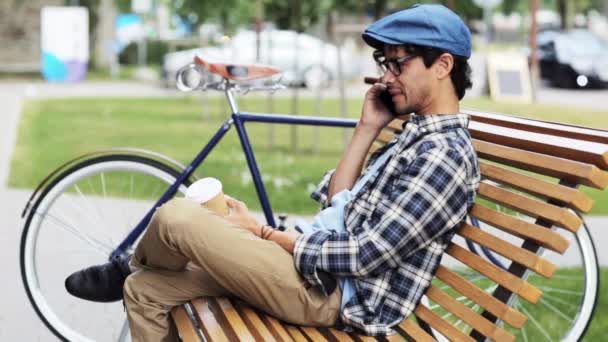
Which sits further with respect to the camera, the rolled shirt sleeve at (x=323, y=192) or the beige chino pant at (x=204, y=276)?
the rolled shirt sleeve at (x=323, y=192)

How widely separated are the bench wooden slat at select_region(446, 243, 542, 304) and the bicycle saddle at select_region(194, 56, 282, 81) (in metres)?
1.34

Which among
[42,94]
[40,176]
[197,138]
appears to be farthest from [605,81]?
[40,176]

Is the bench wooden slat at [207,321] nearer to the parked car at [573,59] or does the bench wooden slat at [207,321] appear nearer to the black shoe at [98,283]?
the black shoe at [98,283]

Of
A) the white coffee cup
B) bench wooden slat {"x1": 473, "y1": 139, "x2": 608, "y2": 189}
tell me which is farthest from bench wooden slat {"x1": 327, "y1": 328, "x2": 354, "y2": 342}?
bench wooden slat {"x1": 473, "y1": 139, "x2": 608, "y2": 189}

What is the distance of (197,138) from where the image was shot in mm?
11797

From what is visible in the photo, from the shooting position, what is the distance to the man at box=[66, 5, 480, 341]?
8.87 ft

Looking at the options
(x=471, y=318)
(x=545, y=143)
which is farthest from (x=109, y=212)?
(x=545, y=143)

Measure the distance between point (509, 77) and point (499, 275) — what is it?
1683cm

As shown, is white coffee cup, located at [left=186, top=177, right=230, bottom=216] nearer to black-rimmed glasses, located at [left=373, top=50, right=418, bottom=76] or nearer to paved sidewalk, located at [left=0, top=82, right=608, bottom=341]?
black-rimmed glasses, located at [left=373, top=50, right=418, bottom=76]

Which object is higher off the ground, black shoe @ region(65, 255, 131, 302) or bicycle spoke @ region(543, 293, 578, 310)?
black shoe @ region(65, 255, 131, 302)

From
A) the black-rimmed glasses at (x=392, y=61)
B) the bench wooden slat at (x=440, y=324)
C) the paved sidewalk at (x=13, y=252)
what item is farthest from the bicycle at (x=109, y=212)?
the bench wooden slat at (x=440, y=324)

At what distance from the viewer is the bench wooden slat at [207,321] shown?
269cm

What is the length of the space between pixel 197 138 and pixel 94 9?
19175 millimetres

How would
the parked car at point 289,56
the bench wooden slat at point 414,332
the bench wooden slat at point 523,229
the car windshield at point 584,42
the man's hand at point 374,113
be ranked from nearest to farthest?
the bench wooden slat at point 523,229 → the bench wooden slat at point 414,332 → the man's hand at point 374,113 → the parked car at point 289,56 → the car windshield at point 584,42
